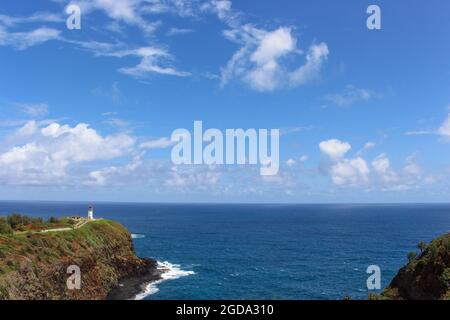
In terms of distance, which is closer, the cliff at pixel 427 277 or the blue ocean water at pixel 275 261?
the cliff at pixel 427 277

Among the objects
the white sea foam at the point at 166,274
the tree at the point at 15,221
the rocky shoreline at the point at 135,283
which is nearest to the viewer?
the rocky shoreline at the point at 135,283

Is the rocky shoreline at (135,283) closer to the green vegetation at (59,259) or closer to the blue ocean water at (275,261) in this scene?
the green vegetation at (59,259)

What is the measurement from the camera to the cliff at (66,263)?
60.7m

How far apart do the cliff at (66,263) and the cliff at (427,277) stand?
165 ft

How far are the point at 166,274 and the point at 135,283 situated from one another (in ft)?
33.8

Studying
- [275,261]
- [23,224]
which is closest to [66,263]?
[23,224]

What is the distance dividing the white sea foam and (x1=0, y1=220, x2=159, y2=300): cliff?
237cm

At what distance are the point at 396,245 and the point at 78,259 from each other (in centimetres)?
11424
